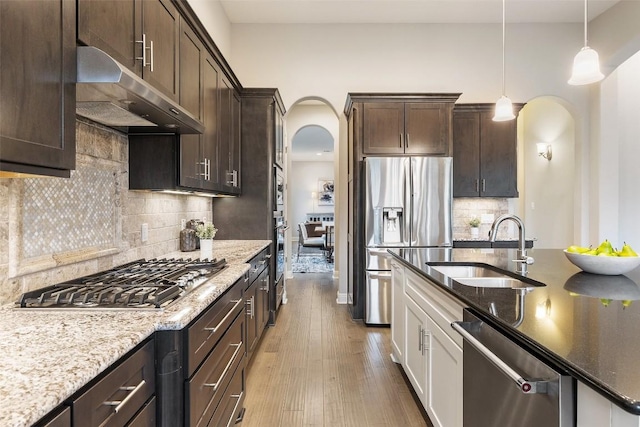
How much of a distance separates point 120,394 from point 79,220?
1081 mm

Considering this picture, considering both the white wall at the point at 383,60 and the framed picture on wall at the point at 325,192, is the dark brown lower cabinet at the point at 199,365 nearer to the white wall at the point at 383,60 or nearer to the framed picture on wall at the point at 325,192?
the white wall at the point at 383,60

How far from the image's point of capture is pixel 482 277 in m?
2.10

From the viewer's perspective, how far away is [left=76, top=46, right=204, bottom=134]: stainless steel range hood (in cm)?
117

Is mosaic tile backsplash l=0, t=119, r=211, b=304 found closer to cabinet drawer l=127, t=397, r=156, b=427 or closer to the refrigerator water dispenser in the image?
cabinet drawer l=127, t=397, r=156, b=427

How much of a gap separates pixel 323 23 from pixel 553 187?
13.4 ft

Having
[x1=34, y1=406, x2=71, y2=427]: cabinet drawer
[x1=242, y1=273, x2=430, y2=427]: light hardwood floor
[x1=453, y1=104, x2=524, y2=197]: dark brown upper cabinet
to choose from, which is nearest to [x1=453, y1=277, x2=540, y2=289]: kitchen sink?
[x1=242, y1=273, x2=430, y2=427]: light hardwood floor

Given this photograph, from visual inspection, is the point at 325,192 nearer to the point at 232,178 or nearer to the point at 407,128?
the point at 407,128

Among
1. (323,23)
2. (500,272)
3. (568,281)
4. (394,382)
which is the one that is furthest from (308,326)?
(323,23)

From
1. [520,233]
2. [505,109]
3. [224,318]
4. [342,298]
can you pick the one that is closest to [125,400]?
Result: [224,318]

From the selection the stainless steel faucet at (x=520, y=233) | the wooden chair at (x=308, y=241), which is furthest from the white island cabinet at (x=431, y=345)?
the wooden chair at (x=308, y=241)

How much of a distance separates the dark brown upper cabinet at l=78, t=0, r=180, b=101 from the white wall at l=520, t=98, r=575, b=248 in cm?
483

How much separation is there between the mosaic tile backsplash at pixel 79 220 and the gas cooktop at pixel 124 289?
78mm

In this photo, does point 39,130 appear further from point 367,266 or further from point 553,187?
point 553,187

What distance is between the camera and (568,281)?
1.68 meters
